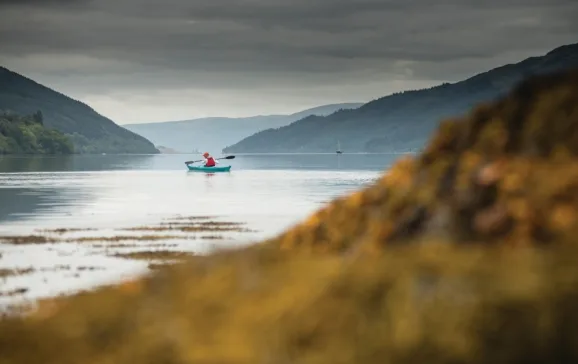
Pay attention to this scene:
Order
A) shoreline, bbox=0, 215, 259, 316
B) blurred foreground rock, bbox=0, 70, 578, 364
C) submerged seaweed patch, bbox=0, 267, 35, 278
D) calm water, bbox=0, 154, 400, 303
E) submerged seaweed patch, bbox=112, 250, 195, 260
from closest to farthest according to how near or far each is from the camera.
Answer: blurred foreground rock, bbox=0, 70, 578, 364 < shoreline, bbox=0, 215, 259, 316 < calm water, bbox=0, 154, 400, 303 < submerged seaweed patch, bbox=0, 267, 35, 278 < submerged seaweed patch, bbox=112, 250, 195, 260

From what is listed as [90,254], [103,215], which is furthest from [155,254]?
[103,215]

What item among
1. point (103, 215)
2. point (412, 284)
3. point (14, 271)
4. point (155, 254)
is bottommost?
point (103, 215)

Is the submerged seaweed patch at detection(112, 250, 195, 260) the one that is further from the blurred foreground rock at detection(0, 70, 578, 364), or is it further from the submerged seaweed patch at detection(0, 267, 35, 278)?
the blurred foreground rock at detection(0, 70, 578, 364)

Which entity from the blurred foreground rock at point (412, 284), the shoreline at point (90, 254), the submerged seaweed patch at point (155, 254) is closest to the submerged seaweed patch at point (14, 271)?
the shoreline at point (90, 254)

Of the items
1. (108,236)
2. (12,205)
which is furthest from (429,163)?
(12,205)

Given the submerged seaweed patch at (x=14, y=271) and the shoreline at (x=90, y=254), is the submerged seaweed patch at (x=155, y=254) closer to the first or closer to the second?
the shoreline at (x=90, y=254)

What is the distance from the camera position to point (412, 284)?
20.3 feet

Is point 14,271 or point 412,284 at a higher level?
point 412,284

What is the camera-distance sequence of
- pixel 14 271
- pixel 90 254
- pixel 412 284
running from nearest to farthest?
pixel 412 284 < pixel 14 271 < pixel 90 254

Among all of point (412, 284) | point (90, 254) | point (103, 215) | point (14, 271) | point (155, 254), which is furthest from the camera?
point (103, 215)

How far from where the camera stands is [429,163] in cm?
990

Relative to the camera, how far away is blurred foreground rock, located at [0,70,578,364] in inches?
233

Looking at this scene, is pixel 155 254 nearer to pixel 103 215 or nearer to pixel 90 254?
pixel 90 254

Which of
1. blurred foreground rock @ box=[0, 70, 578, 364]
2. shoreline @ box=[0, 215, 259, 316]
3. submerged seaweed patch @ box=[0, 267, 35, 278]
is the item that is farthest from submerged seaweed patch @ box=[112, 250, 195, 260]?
blurred foreground rock @ box=[0, 70, 578, 364]
